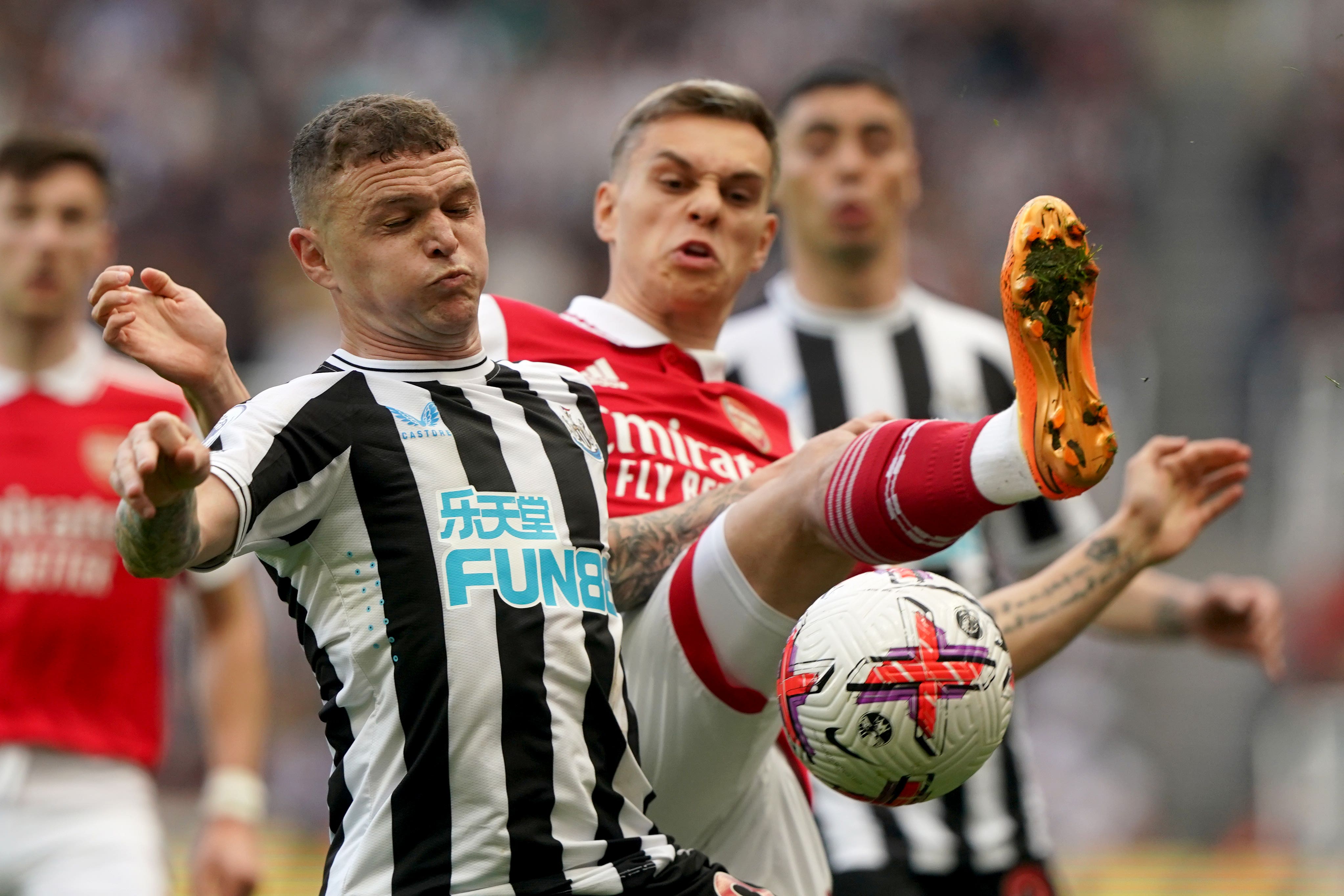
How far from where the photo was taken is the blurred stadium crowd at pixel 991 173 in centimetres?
971

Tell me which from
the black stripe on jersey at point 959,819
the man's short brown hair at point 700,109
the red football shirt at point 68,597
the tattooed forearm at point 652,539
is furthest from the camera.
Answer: the red football shirt at point 68,597

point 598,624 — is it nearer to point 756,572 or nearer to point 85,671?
point 756,572

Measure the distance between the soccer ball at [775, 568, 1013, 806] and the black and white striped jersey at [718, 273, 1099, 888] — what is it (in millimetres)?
1955

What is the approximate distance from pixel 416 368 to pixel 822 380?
2617mm

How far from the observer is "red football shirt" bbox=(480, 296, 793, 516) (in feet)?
12.2

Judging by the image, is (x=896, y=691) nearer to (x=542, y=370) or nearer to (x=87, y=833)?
(x=542, y=370)

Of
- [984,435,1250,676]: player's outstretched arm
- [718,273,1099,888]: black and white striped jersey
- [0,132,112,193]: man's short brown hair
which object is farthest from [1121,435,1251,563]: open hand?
[0,132,112,193]: man's short brown hair

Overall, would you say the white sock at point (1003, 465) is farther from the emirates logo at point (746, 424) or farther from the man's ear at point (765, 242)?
the man's ear at point (765, 242)

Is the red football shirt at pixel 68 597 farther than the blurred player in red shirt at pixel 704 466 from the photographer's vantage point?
Yes

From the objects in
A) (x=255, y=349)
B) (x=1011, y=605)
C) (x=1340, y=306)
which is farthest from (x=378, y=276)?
(x=1340, y=306)

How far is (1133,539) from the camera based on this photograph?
415 cm

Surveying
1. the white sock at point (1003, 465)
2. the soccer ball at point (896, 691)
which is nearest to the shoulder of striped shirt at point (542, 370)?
the soccer ball at point (896, 691)

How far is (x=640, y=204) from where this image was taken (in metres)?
4.09

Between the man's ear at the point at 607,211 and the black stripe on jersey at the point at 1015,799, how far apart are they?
1973mm
